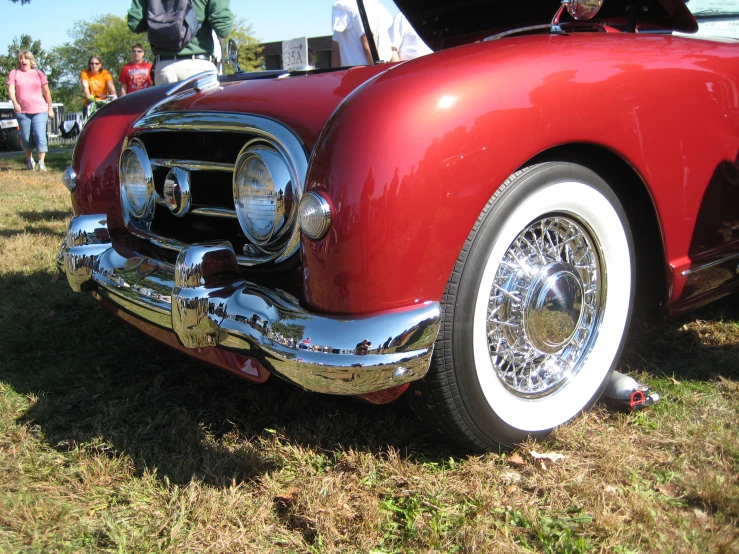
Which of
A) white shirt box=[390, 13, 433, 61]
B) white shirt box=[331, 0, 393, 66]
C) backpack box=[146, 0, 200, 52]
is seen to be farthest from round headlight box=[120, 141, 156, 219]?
white shirt box=[331, 0, 393, 66]

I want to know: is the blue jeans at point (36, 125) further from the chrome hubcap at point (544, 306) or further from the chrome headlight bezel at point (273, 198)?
the chrome hubcap at point (544, 306)

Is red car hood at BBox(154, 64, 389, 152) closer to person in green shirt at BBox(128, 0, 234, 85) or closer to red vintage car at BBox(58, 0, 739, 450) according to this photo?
red vintage car at BBox(58, 0, 739, 450)

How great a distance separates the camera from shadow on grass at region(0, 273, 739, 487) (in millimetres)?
1979

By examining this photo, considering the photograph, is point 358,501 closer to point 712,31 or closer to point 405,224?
point 405,224

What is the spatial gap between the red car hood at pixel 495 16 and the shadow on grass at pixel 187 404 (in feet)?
4.08

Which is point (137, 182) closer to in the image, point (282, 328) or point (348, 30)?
point (282, 328)

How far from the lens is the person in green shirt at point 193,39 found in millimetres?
4395

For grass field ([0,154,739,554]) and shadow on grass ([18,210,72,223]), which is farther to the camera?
shadow on grass ([18,210,72,223])

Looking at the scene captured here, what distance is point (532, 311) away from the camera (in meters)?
1.88

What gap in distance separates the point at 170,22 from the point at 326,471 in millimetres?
3383

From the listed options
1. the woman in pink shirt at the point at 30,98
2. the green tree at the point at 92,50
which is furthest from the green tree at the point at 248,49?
the woman in pink shirt at the point at 30,98

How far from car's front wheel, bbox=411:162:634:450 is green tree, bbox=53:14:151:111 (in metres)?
40.4

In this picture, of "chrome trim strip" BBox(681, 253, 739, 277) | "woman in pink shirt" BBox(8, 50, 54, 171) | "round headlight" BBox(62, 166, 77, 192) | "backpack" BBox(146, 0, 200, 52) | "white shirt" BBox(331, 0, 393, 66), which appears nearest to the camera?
"chrome trim strip" BBox(681, 253, 739, 277)

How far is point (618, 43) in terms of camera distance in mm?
1899
